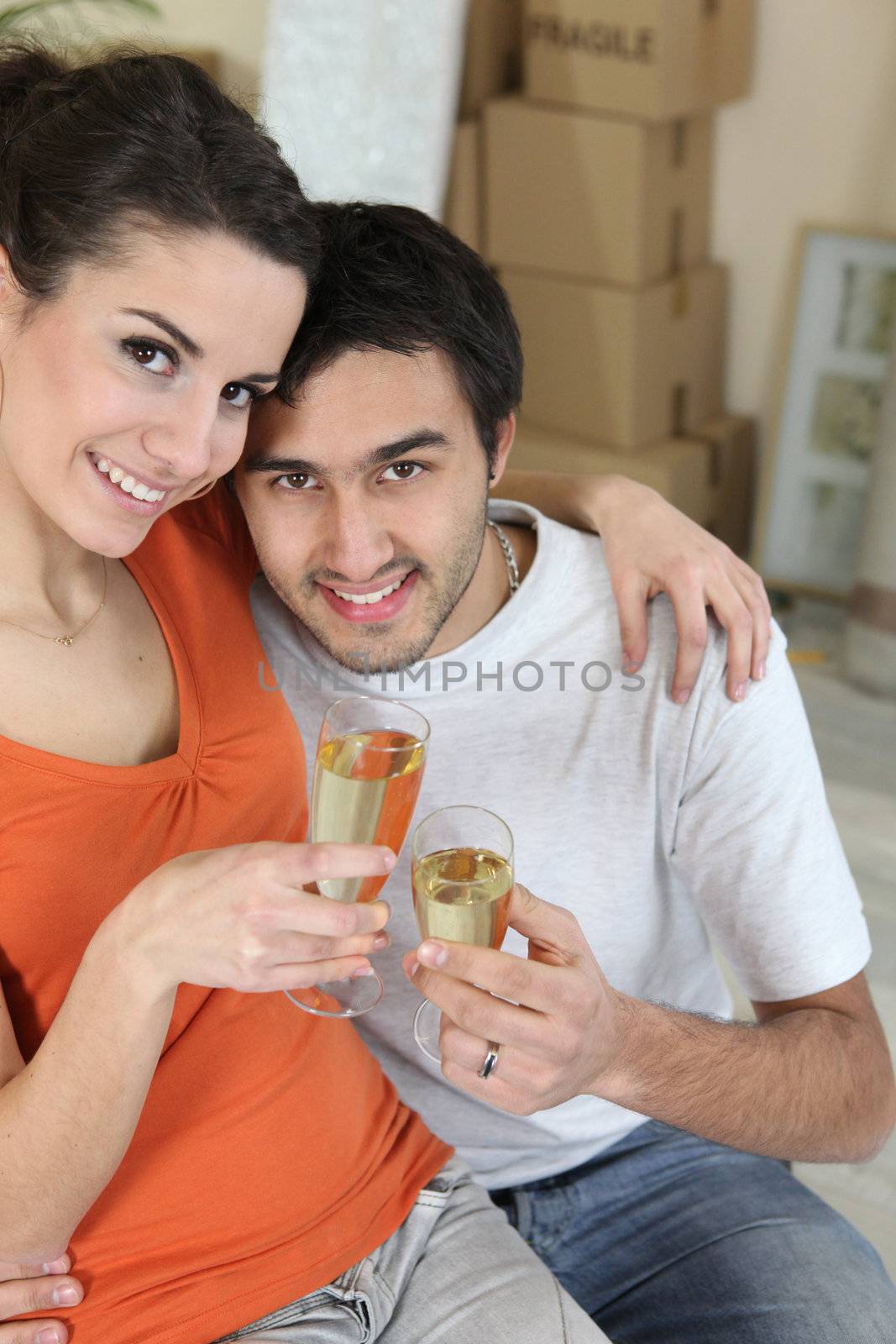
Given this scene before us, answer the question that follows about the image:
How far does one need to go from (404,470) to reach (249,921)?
0.64 metres

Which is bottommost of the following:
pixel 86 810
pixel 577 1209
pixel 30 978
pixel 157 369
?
pixel 577 1209

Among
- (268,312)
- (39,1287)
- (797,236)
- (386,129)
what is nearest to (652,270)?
(797,236)

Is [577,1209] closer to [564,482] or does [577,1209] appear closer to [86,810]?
[86,810]

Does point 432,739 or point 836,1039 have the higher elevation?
point 432,739

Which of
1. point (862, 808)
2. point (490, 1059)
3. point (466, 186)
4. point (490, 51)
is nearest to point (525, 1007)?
point (490, 1059)

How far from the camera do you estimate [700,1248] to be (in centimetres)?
144

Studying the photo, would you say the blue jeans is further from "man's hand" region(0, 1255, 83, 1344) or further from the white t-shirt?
"man's hand" region(0, 1255, 83, 1344)

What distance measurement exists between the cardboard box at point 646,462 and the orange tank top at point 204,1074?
2402mm

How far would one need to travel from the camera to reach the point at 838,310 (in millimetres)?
3652

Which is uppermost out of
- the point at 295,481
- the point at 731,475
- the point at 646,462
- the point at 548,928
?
the point at 295,481

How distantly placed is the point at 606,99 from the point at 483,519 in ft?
7.78

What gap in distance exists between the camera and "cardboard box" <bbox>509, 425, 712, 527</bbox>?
367cm

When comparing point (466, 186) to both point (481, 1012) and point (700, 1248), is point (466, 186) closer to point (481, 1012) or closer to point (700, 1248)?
point (700, 1248)

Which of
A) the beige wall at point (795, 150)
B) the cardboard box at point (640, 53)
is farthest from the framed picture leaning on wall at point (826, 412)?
the cardboard box at point (640, 53)
